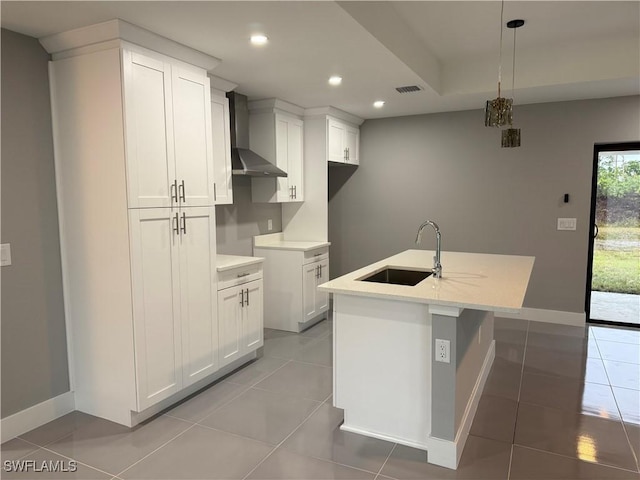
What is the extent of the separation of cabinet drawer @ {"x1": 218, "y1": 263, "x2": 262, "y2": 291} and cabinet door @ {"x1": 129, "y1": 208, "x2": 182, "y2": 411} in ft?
1.54

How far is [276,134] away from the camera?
14.8 ft

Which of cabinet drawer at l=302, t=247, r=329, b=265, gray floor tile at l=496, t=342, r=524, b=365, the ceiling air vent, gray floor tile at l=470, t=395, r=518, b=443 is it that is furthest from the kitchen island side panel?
the ceiling air vent

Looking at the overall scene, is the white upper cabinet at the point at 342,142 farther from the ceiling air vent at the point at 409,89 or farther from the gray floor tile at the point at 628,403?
the gray floor tile at the point at 628,403

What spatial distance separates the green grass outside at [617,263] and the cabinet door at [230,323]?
4.11m

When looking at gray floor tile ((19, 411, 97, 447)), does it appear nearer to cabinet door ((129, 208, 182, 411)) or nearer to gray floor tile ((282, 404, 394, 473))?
cabinet door ((129, 208, 182, 411))

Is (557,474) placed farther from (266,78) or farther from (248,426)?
(266,78)

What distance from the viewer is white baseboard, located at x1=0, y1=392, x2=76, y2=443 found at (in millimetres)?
2543

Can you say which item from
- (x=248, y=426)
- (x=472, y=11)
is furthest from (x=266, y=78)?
(x=248, y=426)

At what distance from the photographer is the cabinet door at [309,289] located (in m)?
4.55

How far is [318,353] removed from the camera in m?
3.95

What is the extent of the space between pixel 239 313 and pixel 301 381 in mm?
754

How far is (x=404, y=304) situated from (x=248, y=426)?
4.24 ft

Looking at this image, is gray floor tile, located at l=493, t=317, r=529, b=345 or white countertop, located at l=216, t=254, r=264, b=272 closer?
white countertop, located at l=216, t=254, r=264, b=272

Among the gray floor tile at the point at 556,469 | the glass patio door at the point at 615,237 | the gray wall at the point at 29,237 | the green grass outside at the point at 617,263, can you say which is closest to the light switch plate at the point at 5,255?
the gray wall at the point at 29,237
